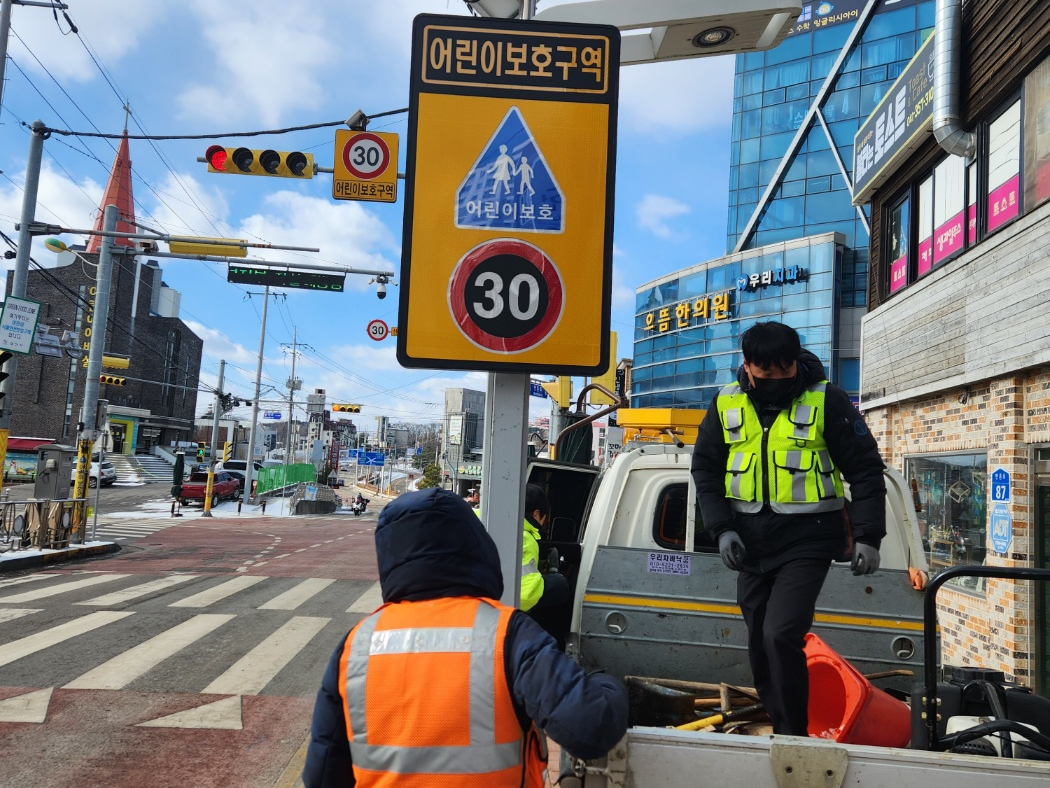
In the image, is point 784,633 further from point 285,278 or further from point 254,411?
point 254,411

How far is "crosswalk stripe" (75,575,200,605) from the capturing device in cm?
1016

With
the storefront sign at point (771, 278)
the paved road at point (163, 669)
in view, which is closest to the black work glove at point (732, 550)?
the paved road at point (163, 669)

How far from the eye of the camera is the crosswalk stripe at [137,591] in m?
10.2

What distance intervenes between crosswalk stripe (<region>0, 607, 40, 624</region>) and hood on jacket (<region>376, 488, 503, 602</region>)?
8687 millimetres

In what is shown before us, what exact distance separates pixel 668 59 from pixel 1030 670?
6823 mm

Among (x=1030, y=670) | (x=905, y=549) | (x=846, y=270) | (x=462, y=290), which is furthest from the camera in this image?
(x=846, y=270)

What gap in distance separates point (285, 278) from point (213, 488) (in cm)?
2359

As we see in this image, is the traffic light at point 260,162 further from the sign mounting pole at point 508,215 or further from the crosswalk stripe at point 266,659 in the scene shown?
the sign mounting pole at point 508,215

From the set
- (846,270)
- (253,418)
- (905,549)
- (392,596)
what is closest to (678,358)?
(846,270)

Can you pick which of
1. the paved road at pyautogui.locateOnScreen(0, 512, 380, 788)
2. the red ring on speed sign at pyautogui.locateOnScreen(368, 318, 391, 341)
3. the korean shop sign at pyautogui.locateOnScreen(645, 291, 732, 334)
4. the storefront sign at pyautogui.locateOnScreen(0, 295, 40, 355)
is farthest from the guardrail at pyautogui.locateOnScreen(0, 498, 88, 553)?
the korean shop sign at pyautogui.locateOnScreen(645, 291, 732, 334)

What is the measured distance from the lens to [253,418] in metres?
41.9

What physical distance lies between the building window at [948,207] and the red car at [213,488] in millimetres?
33050

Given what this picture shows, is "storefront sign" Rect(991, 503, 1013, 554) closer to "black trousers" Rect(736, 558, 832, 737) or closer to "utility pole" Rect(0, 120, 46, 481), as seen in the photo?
"black trousers" Rect(736, 558, 832, 737)

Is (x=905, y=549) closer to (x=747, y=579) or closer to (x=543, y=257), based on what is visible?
(x=747, y=579)
